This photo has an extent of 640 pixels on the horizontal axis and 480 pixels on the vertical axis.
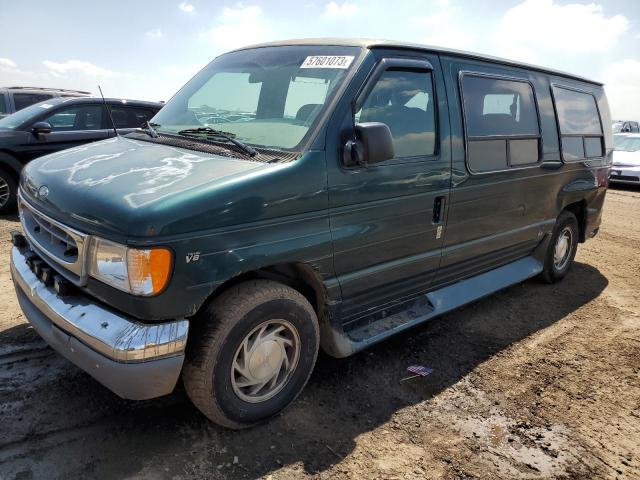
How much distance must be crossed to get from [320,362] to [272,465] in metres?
1.07

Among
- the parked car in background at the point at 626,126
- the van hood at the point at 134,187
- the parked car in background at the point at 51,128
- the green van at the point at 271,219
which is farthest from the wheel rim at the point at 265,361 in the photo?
the parked car in background at the point at 626,126

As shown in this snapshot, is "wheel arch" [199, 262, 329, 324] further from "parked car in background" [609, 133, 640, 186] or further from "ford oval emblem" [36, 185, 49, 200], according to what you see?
"parked car in background" [609, 133, 640, 186]

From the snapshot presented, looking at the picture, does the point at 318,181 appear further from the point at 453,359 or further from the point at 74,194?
the point at 453,359

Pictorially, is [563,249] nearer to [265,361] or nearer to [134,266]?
[265,361]

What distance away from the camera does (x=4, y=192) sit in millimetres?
6957

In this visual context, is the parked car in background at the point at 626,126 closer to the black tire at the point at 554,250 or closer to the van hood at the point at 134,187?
the black tire at the point at 554,250

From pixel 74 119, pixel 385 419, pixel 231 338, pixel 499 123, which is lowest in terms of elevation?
pixel 385 419

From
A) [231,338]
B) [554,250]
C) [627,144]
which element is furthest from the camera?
[627,144]

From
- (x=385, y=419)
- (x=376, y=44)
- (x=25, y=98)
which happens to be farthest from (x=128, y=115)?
(x=385, y=419)

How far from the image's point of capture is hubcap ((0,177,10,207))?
22.7 feet

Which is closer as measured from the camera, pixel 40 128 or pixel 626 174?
pixel 40 128

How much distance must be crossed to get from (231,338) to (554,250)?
13.3 ft

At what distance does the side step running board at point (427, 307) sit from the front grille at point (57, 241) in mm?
1498

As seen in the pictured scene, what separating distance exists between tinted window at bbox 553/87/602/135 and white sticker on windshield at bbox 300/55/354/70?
2777 mm
